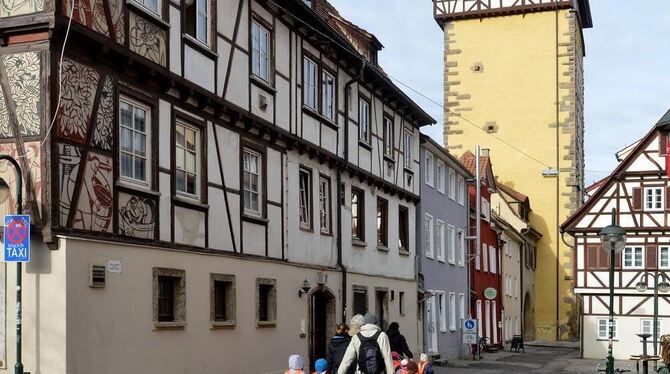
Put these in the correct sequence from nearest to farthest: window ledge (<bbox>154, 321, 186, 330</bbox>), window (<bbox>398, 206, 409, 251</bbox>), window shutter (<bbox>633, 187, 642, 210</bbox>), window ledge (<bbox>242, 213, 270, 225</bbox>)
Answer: window ledge (<bbox>154, 321, 186, 330</bbox>) → window ledge (<bbox>242, 213, 270, 225</bbox>) → window (<bbox>398, 206, 409, 251</bbox>) → window shutter (<bbox>633, 187, 642, 210</bbox>)

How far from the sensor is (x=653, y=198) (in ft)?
143

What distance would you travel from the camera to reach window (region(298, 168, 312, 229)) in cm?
2359

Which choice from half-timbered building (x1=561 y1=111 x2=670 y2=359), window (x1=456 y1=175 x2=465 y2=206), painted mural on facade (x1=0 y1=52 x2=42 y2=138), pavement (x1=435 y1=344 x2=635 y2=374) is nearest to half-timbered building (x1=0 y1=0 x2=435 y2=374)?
painted mural on facade (x1=0 y1=52 x2=42 y2=138)

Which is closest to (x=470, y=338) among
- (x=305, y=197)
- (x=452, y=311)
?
(x=452, y=311)

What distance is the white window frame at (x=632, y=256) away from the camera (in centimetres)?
→ 4425

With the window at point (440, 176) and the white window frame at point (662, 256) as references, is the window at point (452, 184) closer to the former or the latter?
the window at point (440, 176)

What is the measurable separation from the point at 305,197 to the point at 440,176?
15.0m

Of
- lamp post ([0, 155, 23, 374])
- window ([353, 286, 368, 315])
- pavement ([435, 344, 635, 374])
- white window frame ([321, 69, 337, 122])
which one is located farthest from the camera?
pavement ([435, 344, 635, 374])

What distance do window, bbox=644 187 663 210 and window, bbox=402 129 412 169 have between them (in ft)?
47.5

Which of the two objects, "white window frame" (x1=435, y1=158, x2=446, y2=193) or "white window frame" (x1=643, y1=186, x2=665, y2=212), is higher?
"white window frame" (x1=435, y1=158, x2=446, y2=193)

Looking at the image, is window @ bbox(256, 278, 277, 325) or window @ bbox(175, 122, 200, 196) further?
window @ bbox(256, 278, 277, 325)

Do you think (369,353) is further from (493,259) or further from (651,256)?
(493,259)

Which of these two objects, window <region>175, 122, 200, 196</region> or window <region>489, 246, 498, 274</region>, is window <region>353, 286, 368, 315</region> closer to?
window <region>175, 122, 200, 196</region>

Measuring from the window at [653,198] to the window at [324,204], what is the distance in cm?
2229
